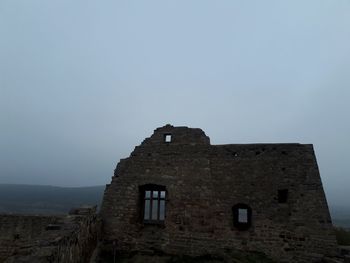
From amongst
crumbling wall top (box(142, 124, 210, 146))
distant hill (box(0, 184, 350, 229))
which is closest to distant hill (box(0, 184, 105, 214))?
distant hill (box(0, 184, 350, 229))

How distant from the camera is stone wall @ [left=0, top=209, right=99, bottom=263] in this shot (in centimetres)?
627

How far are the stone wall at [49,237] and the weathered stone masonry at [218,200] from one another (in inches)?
63.8

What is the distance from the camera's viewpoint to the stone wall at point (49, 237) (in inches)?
247

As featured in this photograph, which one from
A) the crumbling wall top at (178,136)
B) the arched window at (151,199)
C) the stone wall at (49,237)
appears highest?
the crumbling wall top at (178,136)

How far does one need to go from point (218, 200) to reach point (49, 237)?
19.3 ft

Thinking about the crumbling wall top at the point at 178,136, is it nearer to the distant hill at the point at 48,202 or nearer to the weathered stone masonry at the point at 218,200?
the weathered stone masonry at the point at 218,200

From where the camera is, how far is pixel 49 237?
287 inches

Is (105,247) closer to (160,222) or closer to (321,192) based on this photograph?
(160,222)

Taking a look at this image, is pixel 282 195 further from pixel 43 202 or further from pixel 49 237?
pixel 43 202

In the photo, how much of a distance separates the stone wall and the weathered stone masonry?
1620mm

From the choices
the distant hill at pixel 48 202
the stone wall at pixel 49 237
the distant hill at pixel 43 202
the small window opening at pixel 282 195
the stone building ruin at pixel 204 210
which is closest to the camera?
the stone wall at pixel 49 237

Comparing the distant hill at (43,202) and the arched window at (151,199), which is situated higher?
the distant hill at (43,202)

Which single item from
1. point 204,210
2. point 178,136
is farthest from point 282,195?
point 178,136

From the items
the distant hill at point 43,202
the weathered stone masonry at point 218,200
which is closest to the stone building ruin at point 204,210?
the weathered stone masonry at point 218,200
